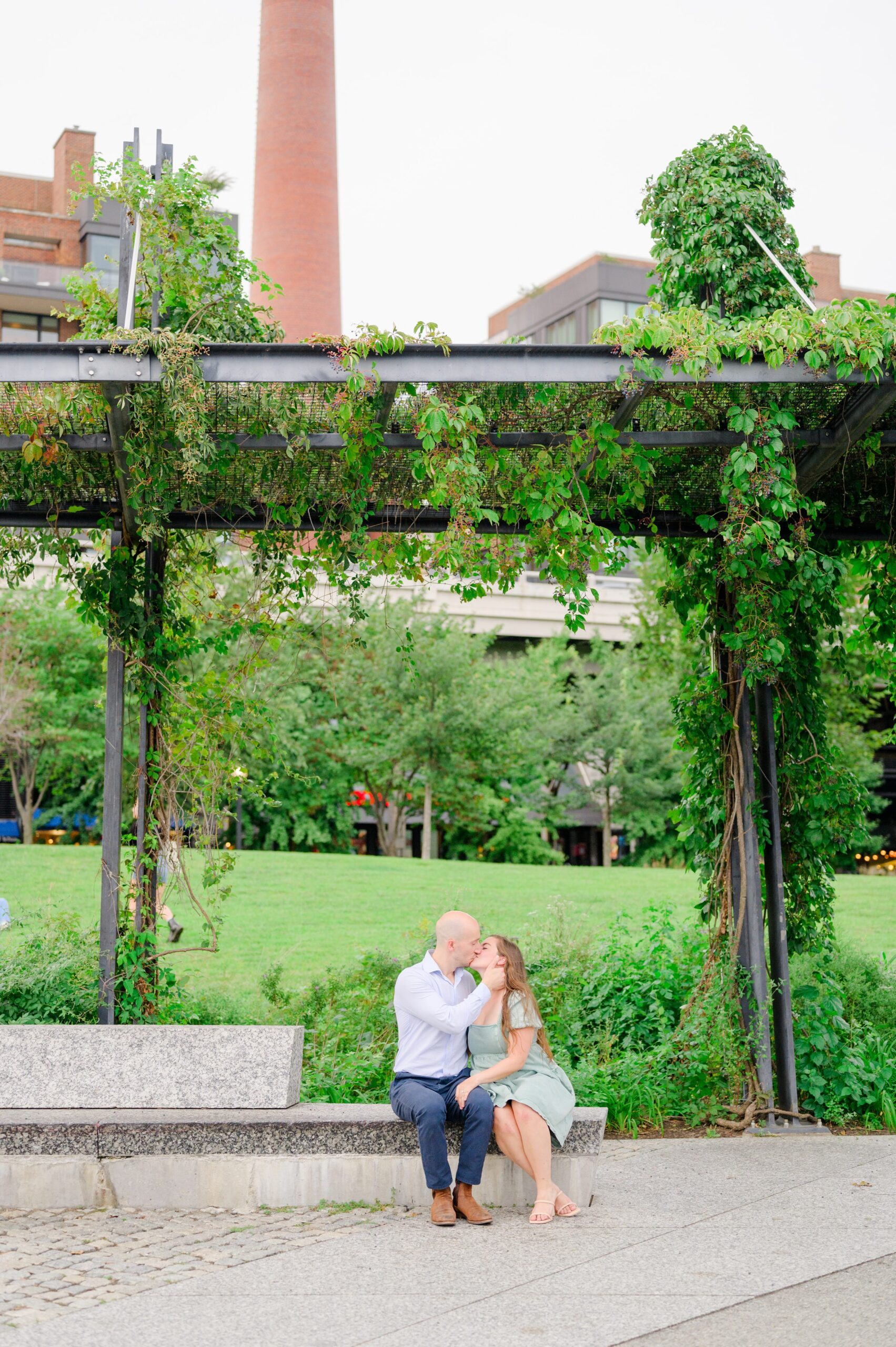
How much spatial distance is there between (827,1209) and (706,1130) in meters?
1.56

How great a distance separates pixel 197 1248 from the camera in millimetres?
4988

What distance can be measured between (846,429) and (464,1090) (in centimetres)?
374

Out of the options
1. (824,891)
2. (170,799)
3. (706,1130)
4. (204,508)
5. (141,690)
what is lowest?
(706,1130)

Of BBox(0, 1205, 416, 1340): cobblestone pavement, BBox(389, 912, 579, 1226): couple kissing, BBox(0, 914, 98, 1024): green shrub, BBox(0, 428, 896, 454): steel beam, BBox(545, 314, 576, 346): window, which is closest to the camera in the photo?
BBox(0, 1205, 416, 1340): cobblestone pavement

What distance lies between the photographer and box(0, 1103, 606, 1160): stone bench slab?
5.61m

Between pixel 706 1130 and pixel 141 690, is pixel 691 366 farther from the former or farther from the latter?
pixel 706 1130

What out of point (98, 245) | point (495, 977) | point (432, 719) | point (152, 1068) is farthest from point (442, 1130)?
point (98, 245)

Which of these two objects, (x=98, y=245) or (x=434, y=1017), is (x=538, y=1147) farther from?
(x=98, y=245)

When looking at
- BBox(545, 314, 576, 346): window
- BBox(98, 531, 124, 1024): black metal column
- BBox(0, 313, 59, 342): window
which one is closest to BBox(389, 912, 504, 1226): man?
BBox(98, 531, 124, 1024): black metal column

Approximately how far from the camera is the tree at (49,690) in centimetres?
2775

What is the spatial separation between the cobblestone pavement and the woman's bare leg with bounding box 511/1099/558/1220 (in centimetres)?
58

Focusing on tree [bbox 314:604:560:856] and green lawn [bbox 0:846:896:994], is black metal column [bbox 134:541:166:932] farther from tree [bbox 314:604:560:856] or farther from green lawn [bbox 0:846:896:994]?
tree [bbox 314:604:560:856]

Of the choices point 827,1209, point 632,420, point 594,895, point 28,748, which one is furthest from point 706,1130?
point 28,748

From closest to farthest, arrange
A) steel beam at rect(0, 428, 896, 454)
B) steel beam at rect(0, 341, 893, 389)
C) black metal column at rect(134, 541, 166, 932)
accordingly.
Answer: steel beam at rect(0, 341, 893, 389), steel beam at rect(0, 428, 896, 454), black metal column at rect(134, 541, 166, 932)
